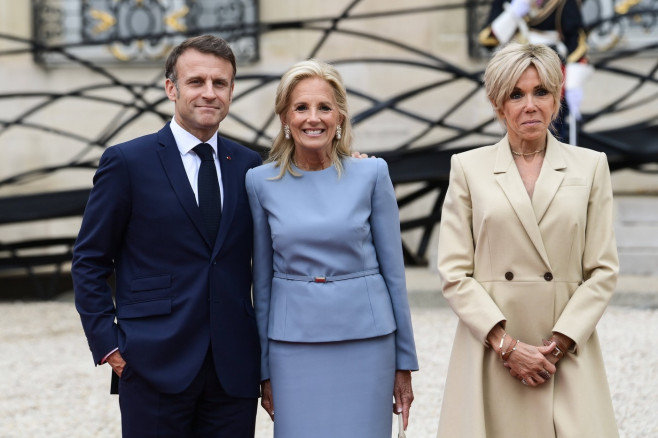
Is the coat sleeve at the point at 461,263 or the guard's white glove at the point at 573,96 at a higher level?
the guard's white glove at the point at 573,96

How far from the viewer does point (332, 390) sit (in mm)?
2432

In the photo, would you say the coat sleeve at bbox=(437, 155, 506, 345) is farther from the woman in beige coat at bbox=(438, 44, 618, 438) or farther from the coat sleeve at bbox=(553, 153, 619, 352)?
the coat sleeve at bbox=(553, 153, 619, 352)

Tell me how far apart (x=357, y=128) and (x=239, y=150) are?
7903mm

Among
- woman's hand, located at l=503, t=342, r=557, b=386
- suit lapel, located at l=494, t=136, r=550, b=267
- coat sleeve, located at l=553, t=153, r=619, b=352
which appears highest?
suit lapel, located at l=494, t=136, r=550, b=267

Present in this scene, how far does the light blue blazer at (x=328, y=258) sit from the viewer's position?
2434mm

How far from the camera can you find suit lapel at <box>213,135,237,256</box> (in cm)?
245

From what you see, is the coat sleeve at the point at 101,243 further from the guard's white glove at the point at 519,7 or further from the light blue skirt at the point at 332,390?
the guard's white glove at the point at 519,7

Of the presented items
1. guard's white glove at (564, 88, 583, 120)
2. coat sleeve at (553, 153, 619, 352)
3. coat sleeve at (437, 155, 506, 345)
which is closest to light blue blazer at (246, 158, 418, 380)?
coat sleeve at (437, 155, 506, 345)

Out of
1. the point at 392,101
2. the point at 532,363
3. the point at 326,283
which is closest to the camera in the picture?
the point at 532,363

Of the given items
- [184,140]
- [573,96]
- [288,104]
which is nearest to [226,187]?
[184,140]

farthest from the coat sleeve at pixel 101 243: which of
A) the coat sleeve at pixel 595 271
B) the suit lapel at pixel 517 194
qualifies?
the coat sleeve at pixel 595 271

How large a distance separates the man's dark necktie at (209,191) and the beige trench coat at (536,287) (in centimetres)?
62

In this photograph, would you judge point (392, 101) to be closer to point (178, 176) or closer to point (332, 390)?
point (178, 176)

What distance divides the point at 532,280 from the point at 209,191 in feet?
2.89
